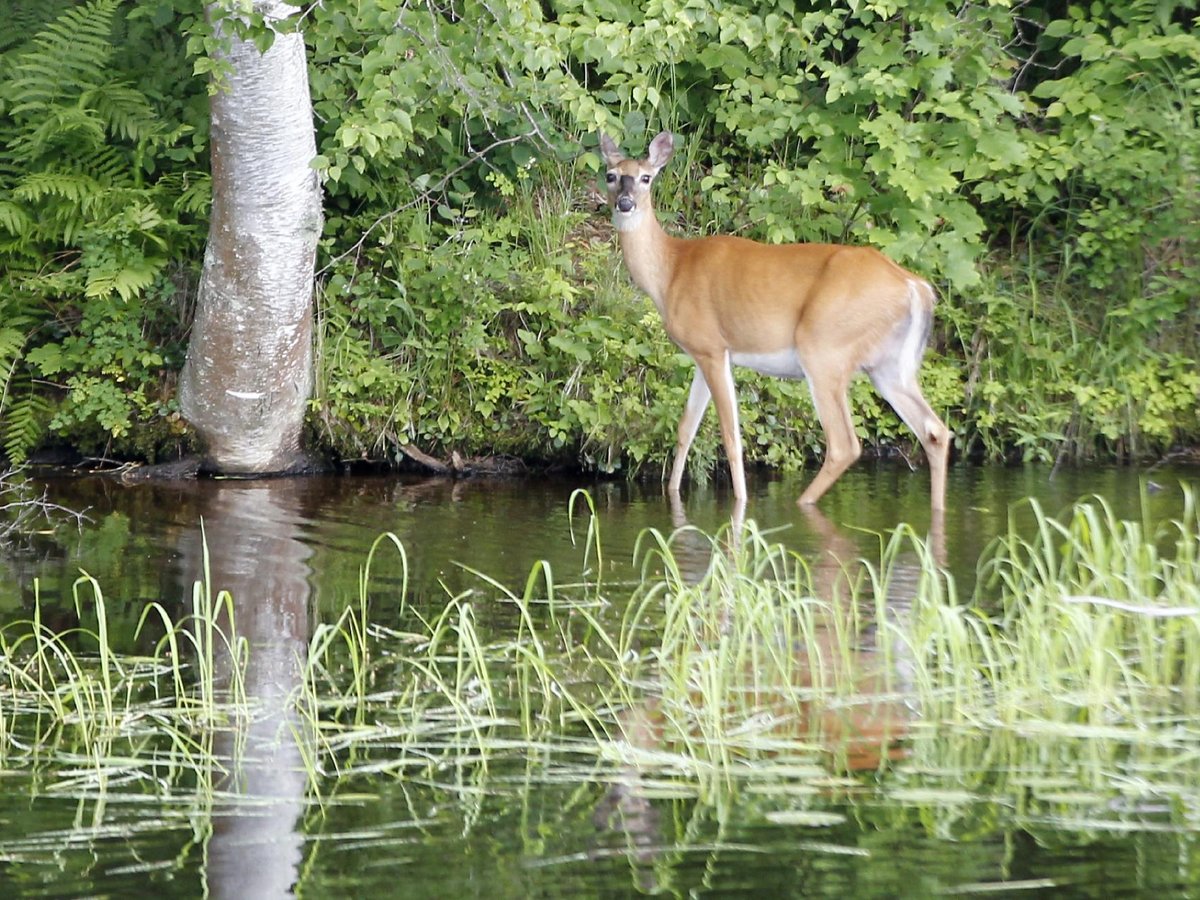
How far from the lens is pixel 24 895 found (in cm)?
346

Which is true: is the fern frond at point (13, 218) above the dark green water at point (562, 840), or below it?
above

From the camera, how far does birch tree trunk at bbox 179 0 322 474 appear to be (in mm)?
8891

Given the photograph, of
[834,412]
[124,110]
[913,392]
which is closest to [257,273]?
[124,110]

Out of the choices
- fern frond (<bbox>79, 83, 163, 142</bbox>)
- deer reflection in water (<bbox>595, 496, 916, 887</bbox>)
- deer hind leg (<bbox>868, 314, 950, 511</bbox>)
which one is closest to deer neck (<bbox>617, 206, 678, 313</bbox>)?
deer hind leg (<bbox>868, 314, 950, 511</bbox>)

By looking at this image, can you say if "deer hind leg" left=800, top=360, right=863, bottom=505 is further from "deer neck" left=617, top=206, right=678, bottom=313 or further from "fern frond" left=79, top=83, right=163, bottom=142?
"fern frond" left=79, top=83, right=163, bottom=142

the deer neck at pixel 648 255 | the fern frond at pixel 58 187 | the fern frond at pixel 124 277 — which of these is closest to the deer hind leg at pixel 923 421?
the deer neck at pixel 648 255

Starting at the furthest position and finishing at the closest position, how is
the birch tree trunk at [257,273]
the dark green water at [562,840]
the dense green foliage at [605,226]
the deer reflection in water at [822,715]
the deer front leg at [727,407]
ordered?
the dense green foliage at [605,226], the deer front leg at [727,407], the birch tree trunk at [257,273], the deer reflection in water at [822,715], the dark green water at [562,840]

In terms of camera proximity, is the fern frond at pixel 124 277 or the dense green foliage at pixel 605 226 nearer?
the fern frond at pixel 124 277

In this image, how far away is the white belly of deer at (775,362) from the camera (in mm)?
9508

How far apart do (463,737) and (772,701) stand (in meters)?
0.86

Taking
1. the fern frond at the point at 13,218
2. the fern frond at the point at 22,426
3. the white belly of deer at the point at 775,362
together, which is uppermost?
the fern frond at the point at 13,218

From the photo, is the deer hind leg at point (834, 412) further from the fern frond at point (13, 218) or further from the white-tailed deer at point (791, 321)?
the fern frond at point (13, 218)

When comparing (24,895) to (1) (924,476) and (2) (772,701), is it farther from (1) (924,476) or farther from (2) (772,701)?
(1) (924,476)

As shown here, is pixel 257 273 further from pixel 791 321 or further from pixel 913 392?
pixel 913 392
